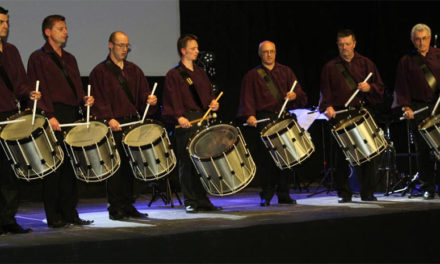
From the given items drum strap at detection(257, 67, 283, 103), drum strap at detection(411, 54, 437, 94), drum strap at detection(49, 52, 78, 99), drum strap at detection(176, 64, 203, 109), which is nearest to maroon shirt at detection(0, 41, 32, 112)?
drum strap at detection(49, 52, 78, 99)

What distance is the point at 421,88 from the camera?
21.8 ft

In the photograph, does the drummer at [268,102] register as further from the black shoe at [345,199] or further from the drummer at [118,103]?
the drummer at [118,103]

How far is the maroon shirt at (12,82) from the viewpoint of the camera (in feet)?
16.4

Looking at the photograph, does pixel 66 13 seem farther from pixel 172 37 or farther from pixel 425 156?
pixel 425 156

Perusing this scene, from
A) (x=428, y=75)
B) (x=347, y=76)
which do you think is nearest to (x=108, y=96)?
(x=347, y=76)

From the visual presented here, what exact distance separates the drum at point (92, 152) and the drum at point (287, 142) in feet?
4.94

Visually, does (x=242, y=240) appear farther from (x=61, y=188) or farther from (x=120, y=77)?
(x=120, y=77)

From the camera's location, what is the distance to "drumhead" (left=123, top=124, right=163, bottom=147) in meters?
5.58

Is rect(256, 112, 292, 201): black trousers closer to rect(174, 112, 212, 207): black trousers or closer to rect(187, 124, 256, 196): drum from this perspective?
rect(174, 112, 212, 207): black trousers

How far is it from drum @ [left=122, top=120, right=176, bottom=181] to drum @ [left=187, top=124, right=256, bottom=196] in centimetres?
25

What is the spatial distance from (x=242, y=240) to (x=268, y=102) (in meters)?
2.56

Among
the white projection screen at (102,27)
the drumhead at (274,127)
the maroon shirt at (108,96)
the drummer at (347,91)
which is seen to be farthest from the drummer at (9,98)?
the drummer at (347,91)

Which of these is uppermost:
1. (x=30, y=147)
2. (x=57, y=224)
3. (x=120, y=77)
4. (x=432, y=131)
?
(x=120, y=77)

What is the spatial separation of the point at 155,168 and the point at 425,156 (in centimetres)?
275
